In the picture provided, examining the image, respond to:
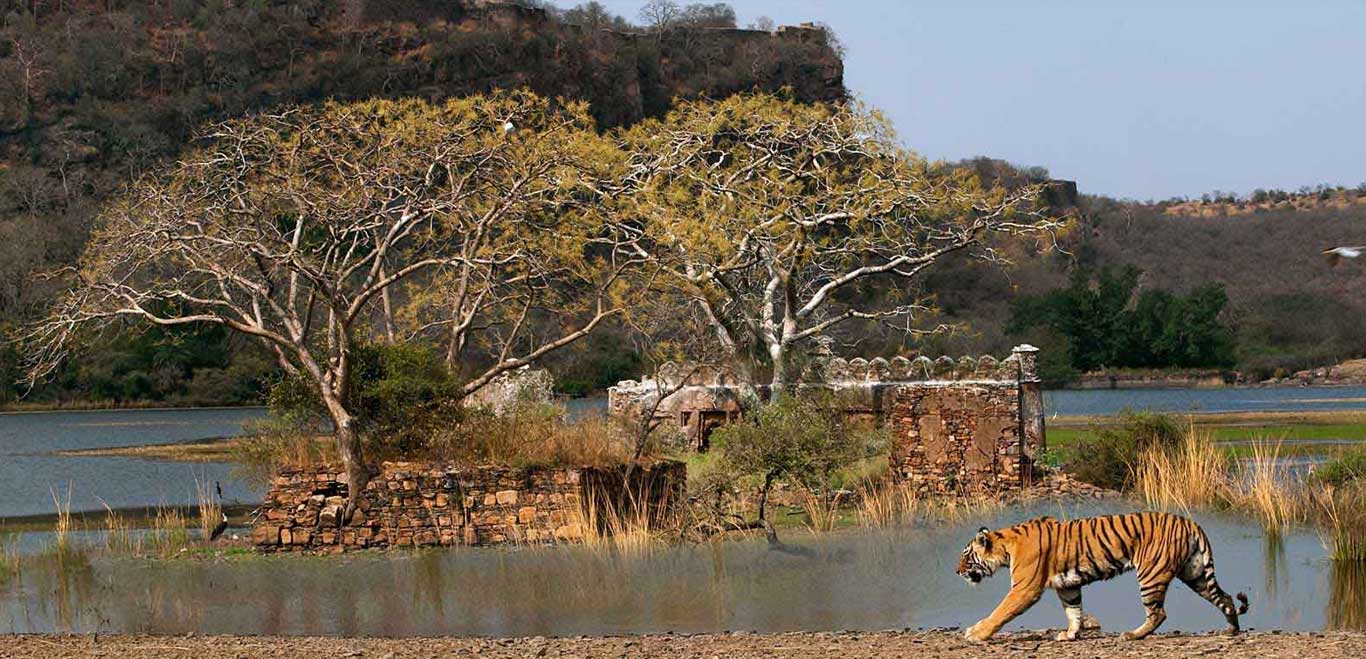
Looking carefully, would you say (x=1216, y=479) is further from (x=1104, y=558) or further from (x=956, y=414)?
(x=1104, y=558)

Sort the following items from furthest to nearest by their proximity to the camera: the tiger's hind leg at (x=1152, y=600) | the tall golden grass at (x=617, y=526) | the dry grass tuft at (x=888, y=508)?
Result: the dry grass tuft at (x=888, y=508)
the tall golden grass at (x=617, y=526)
the tiger's hind leg at (x=1152, y=600)

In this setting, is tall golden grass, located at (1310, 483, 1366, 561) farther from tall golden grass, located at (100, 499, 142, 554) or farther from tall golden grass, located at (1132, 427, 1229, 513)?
tall golden grass, located at (100, 499, 142, 554)

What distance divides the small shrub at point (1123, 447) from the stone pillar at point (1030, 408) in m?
0.71

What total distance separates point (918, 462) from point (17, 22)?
3952 inches

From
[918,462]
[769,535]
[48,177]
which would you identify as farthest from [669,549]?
[48,177]

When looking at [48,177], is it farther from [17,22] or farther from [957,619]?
[957,619]

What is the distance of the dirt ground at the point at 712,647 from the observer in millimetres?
11734

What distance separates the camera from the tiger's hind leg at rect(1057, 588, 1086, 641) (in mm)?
12305

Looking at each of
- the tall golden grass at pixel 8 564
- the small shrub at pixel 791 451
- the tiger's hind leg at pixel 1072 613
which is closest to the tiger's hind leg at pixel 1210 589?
the tiger's hind leg at pixel 1072 613

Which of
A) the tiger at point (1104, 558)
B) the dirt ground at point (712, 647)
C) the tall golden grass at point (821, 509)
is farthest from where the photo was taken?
the tall golden grass at point (821, 509)

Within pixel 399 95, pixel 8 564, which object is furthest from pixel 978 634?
pixel 399 95

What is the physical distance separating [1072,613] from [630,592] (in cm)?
520

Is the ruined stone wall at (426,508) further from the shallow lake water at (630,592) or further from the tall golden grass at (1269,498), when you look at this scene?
the tall golden grass at (1269,498)

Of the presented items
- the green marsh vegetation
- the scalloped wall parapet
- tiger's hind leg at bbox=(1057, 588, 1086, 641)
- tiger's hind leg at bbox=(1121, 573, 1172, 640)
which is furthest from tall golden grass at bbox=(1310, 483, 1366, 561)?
the scalloped wall parapet
